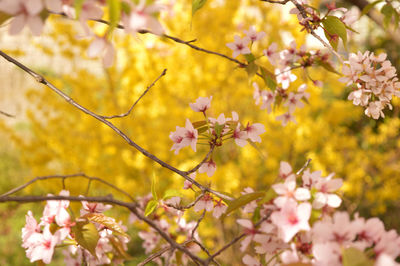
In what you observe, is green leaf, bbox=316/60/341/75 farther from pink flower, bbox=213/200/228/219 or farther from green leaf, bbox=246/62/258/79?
pink flower, bbox=213/200/228/219

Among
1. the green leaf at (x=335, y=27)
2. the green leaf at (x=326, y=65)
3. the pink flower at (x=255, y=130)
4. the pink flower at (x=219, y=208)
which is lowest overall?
the pink flower at (x=219, y=208)

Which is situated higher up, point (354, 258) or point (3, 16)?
point (3, 16)

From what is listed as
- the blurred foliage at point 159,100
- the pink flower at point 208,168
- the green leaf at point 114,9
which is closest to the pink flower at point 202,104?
the pink flower at point 208,168

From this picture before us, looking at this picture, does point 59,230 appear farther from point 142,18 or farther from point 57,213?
point 142,18

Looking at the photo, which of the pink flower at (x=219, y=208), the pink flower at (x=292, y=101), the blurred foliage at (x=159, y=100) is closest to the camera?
the pink flower at (x=219, y=208)

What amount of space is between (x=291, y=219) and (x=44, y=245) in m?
0.34

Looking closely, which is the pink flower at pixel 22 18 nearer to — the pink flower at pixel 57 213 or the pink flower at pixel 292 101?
the pink flower at pixel 57 213

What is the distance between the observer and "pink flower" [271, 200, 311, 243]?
35 cm

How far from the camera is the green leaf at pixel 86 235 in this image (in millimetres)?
443

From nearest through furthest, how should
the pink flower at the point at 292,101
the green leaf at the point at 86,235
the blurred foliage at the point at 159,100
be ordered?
the green leaf at the point at 86,235, the pink flower at the point at 292,101, the blurred foliage at the point at 159,100

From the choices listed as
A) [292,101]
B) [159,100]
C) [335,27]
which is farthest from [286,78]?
[159,100]

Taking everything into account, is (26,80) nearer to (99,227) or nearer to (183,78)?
(183,78)

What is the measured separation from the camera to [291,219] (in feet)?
1.20

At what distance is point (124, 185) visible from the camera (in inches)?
75.2
